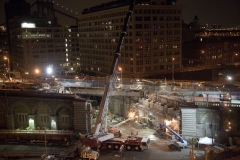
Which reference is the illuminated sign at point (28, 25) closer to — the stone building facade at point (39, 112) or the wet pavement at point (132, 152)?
the stone building facade at point (39, 112)

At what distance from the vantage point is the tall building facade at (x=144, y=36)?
334 feet

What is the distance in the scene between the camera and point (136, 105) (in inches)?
2286

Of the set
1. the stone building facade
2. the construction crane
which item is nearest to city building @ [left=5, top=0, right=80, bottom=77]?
the stone building facade

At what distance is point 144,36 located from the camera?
10306 centimetres

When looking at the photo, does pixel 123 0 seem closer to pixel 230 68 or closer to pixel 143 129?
pixel 230 68

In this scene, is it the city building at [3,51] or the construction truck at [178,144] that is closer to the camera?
the construction truck at [178,144]

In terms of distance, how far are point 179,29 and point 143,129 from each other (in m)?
65.9

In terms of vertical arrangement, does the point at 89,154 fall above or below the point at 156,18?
below

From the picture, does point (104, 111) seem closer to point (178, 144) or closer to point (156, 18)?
point (178, 144)

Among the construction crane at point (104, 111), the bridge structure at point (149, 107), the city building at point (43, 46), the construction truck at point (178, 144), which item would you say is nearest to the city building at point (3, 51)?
the city building at point (43, 46)

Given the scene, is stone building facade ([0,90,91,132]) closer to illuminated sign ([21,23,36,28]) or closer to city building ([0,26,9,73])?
illuminated sign ([21,23,36,28])

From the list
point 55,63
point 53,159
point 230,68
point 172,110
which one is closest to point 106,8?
point 55,63

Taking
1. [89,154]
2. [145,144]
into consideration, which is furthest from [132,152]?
[89,154]

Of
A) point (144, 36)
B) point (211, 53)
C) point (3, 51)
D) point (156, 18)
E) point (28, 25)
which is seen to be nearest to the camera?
point (144, 36)
